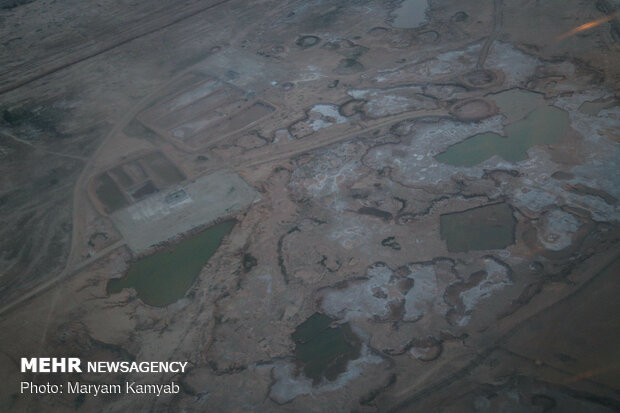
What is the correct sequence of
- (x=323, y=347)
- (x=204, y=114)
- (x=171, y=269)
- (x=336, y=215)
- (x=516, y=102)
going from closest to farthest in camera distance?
(x=323, y=347)
(x=171, y=269)
(x=336, y=215)
(x=516, y=102)
(x=204, y=114)

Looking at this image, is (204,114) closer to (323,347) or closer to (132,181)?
(132,181)

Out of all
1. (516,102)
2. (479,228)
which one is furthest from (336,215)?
(516,102)

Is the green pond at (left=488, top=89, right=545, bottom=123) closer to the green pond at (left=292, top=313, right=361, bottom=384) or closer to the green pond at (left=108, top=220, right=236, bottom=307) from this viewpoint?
the green pond at (left=292, top=313, right=361, bottom=384)

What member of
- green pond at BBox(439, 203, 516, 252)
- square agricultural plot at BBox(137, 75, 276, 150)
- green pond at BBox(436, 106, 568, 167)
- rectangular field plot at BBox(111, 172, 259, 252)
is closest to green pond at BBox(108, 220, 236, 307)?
rectangular field plot at BBox(111, 172, 259, 252)

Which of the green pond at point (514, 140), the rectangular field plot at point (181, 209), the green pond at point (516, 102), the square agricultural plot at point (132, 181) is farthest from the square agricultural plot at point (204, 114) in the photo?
the green pond at point (516, 102)

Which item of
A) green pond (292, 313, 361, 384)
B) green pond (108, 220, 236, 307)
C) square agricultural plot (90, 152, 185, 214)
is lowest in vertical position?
green pond (292, 313, 361, 384)

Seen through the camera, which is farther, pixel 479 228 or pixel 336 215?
pixel 336 215
